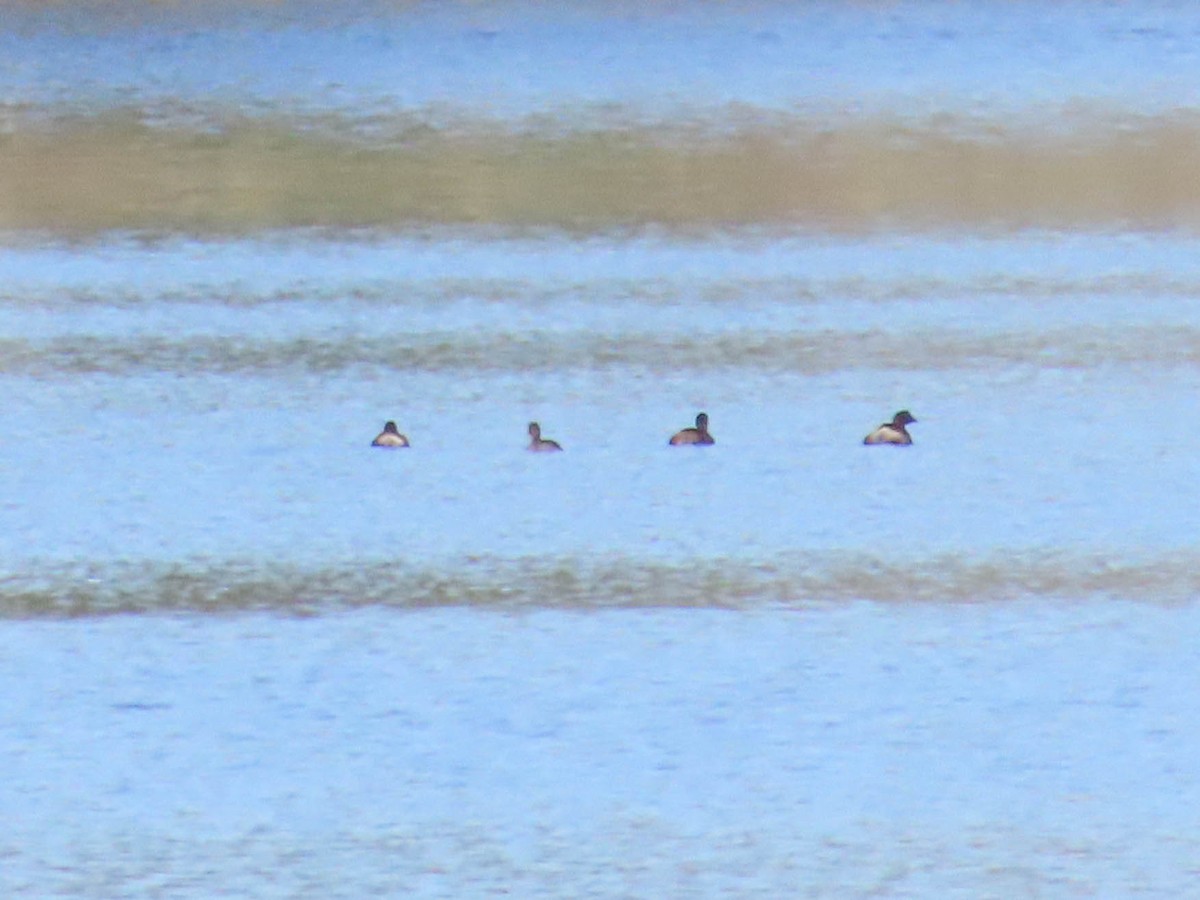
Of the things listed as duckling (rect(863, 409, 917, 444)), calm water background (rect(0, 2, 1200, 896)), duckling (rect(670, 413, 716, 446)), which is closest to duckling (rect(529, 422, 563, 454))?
calm water background (rect(0, 2, 1200, 896))

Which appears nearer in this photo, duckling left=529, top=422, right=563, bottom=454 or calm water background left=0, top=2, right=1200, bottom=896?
calm water background left=0, top=2, right=1200, bottom=896

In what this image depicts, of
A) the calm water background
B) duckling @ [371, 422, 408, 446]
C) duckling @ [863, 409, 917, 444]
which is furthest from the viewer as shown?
duckling @ [371, 422, 408, 446]

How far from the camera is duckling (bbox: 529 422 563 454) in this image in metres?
10.5

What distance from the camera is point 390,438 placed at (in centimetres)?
1066

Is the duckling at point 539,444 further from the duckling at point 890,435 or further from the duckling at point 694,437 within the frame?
the duckling at point 890,435

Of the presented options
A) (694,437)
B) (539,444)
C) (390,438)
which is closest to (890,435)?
(694,437)

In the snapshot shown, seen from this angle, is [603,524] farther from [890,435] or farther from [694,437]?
[890,435]

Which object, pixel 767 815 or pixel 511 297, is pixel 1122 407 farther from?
pixel 767 815

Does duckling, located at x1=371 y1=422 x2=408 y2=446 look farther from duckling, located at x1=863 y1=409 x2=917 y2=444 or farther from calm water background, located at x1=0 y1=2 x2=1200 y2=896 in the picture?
duckling, located at x1=863 y1=409 x2=917 y2=444

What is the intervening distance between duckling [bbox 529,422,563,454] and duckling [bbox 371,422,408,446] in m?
0.47

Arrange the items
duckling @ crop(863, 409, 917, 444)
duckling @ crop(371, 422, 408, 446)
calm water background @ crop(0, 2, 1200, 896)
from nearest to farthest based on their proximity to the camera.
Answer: calm water background @ crop(0, 2, 1200, 896), duckling @ crop(863, 409, 917, 444), duckling @ crop(371, 422, 408, 446)

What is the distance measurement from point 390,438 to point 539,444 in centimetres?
55

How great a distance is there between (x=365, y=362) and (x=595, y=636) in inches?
192

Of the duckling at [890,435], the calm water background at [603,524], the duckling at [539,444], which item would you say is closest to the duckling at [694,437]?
the calm water background at [603,524]
